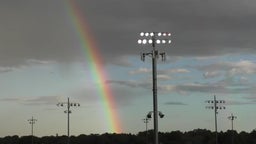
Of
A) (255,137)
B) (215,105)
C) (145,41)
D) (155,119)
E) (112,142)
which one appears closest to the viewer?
(155,119)

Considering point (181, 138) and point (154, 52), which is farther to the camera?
point (181, 138)

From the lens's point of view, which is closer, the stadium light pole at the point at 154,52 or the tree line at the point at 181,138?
the stadium light pole at the point at 154,52

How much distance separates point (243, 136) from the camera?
6880 inches

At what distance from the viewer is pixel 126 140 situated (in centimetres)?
18212

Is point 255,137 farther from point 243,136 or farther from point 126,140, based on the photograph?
point 126,140

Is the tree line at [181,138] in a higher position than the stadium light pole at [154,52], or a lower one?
lower

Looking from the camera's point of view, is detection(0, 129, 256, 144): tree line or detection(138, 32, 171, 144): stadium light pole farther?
detection(0, 129, 256, 144): tree line

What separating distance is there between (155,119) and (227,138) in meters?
128

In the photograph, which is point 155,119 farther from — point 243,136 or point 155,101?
point 243,136

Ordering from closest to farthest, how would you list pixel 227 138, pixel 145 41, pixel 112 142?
pixel 145 41, pixel 227 138, pixel 112 142

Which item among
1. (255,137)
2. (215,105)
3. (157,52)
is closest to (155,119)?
(157,52)

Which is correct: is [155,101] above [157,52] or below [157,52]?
below

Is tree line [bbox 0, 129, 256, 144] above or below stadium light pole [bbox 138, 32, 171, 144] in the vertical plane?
below

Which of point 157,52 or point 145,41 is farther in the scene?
point 145,41
